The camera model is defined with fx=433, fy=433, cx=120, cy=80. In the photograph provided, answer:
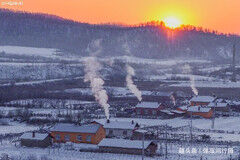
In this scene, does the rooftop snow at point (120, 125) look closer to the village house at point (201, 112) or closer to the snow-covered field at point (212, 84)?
the village house at point (201, 112)

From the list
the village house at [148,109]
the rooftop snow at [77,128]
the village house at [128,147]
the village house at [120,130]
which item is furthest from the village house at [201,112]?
the village house at [128,147]

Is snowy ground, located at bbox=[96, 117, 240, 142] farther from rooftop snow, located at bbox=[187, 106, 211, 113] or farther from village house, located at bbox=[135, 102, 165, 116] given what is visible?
village house, located at bbox=[135, 102, 165, 116]

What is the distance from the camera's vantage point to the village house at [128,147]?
3562 centimetres

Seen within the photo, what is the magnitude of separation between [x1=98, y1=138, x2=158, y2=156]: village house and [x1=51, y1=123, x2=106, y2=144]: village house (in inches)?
139

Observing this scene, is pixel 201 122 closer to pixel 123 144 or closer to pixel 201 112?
pixel 201 112

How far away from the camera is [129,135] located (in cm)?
4350

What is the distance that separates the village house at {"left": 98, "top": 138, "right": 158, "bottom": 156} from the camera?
3562 cm

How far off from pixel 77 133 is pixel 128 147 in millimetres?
6968

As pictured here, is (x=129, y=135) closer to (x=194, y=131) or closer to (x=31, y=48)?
(x=194, y=131)

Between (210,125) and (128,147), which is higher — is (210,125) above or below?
above

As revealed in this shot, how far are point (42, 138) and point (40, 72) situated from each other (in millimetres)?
77568

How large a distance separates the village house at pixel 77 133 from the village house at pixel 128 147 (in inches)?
139

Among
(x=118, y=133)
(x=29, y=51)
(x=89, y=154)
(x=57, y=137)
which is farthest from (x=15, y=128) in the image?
(x=29, y=51)

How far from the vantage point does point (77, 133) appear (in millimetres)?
41000
